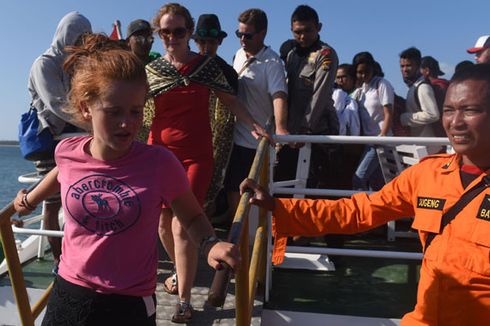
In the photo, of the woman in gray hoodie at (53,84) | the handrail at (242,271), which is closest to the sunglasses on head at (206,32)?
the woman in gray hoodie at (53,84)

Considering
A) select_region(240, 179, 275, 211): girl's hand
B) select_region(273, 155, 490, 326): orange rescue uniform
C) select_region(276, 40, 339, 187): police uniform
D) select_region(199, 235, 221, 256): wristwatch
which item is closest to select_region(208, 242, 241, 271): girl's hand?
select_region(199, 235, 221, 256): wristwatch

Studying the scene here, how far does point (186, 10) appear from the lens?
2.79 metres

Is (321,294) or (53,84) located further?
(321,294)

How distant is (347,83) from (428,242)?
12.3 feet

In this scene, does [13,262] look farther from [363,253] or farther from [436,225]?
[363,253]

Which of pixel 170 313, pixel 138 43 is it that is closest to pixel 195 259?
pixel 170 313

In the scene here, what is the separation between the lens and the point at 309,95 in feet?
11.7

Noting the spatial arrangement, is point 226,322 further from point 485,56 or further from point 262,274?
point 485,56

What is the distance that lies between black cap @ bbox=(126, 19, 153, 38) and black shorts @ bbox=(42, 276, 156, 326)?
229 centimetres

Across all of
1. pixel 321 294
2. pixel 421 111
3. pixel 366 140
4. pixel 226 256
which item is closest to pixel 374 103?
pixel 421 111

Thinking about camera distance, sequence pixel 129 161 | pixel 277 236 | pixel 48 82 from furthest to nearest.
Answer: pixel 48 82 → pixel 277 236 → pixel 129 161

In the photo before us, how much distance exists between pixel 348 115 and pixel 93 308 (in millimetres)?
3548

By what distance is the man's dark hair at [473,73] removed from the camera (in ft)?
5.30

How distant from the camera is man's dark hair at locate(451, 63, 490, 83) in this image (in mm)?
1615
